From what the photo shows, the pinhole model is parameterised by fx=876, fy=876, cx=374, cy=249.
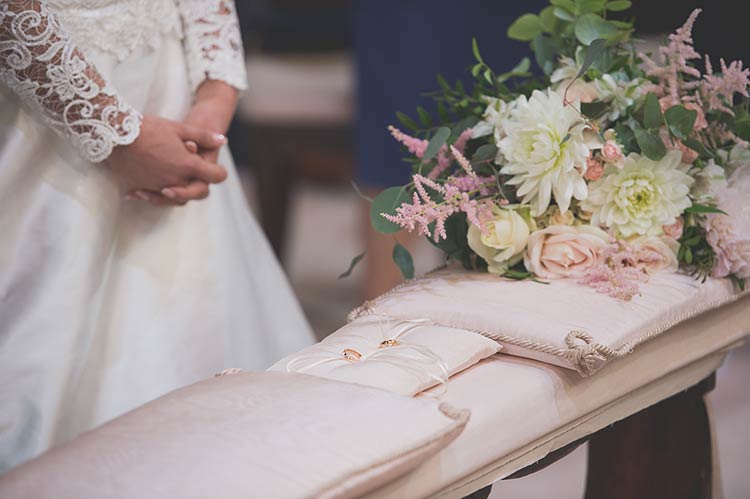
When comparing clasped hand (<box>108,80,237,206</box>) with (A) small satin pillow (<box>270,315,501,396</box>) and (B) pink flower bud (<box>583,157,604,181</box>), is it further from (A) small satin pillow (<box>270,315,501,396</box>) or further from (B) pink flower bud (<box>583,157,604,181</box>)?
(B) pink flower bud (<box>583,157,604,181</box>)

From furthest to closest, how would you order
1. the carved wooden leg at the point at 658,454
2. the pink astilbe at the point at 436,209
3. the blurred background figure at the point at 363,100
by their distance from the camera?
the blurred background figure at the point at 363,100
the carved wooden leg at the point at 658,454
the pink astilbe at the point at 436,209

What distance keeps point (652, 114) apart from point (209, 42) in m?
0.66

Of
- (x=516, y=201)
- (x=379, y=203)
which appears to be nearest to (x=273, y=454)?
(x=379, y=203)

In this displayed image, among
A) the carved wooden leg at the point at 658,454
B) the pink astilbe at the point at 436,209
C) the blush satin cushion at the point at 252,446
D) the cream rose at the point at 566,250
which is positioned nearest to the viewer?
the blush satin cushion at the point at 252,446

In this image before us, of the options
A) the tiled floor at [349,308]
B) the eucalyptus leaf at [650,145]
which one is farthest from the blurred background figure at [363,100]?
the eucalyptus leaf at [650,145]

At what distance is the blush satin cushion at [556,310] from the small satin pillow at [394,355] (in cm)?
3

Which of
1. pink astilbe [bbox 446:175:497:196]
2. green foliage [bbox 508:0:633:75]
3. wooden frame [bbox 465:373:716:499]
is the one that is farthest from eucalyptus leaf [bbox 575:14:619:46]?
wooden frame [bbox 465:373:716:499]

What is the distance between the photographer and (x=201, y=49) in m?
1.32

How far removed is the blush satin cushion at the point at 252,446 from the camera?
65cm

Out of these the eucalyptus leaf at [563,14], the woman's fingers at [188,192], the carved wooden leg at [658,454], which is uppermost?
the eucalyptus leaf at [563,14]

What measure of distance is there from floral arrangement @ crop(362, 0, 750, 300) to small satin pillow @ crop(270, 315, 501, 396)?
4.9 inches

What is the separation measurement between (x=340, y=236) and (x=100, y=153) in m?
3.43

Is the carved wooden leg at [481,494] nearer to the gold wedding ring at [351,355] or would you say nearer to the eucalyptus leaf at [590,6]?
the gold wedding ring at [351,355]

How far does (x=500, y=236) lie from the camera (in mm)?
1020
